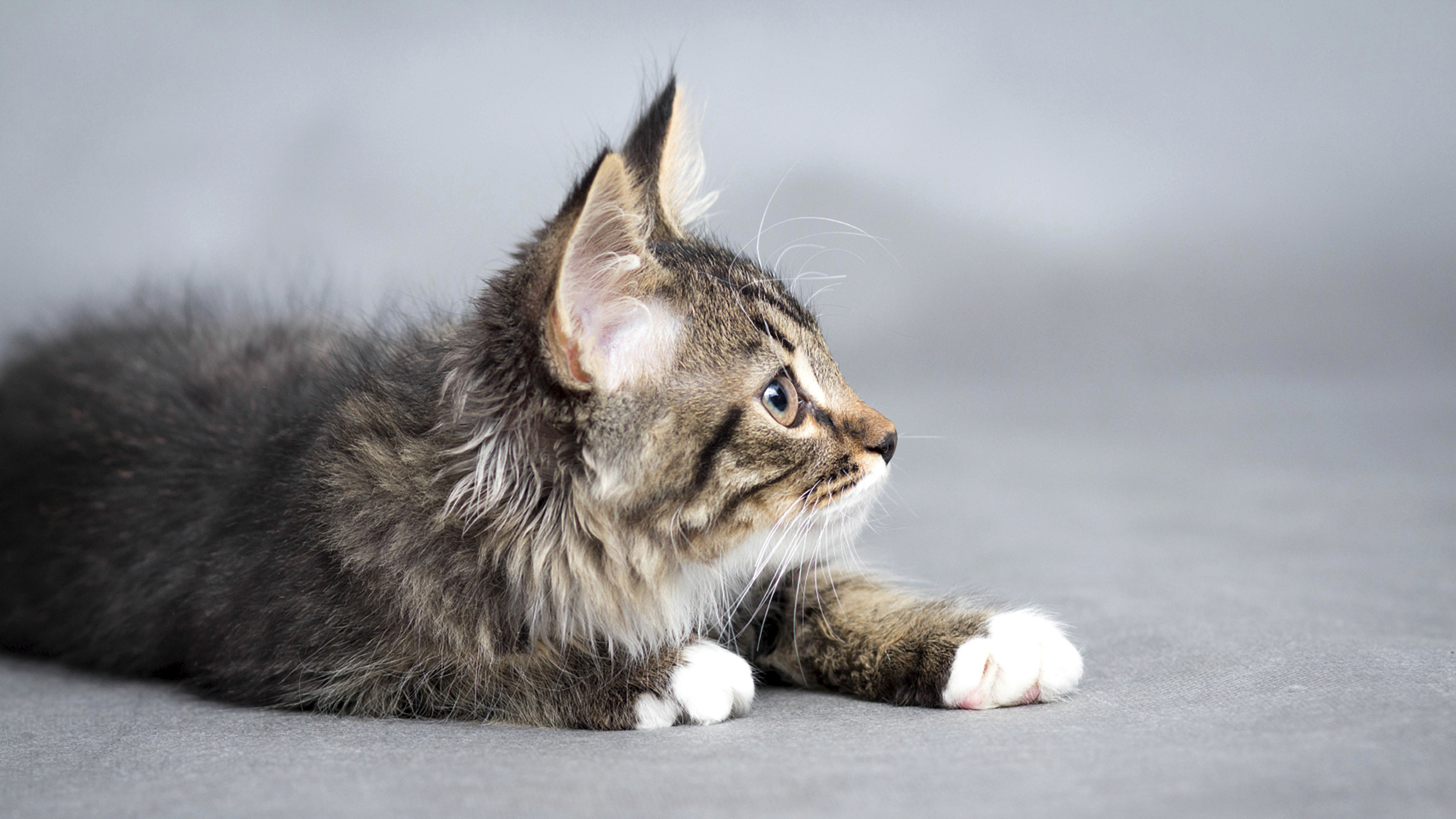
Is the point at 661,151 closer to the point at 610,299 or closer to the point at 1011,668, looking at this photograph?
the point at 610,299

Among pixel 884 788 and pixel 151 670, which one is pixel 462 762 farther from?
pixel 151 670

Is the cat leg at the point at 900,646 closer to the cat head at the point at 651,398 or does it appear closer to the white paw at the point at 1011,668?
the white paw at the point at 1011,668

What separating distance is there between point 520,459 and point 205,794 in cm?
68

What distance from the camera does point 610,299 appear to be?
1.93m

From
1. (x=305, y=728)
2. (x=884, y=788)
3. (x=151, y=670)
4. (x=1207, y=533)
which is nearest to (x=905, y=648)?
(x=884, y=788)

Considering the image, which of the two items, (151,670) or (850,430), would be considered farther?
(151,670)

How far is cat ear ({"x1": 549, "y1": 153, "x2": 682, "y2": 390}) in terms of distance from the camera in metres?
1.81

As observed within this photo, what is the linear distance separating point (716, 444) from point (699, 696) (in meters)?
0.44

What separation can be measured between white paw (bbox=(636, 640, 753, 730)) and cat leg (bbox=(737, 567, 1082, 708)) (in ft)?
0.74

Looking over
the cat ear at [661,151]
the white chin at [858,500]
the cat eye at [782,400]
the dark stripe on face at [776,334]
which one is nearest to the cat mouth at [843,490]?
the white chin at [858,500]

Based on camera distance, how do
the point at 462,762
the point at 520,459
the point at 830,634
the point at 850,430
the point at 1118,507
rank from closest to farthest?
the point at 462,762, the point at 520,459, the point at 850,430, the point at 830,634, the point at 1118,507

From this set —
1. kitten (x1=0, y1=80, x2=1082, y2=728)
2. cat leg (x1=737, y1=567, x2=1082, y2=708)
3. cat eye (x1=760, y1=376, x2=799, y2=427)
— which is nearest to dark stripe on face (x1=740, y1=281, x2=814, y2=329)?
kitten (x1=0, y1=80, x2=1082, y2=728)

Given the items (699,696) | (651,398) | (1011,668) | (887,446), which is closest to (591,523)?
(651,398)

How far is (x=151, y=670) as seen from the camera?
2.51m
